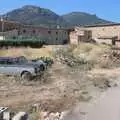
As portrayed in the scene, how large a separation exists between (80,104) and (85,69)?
718 inches

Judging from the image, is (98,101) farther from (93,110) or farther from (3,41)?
(3,41)

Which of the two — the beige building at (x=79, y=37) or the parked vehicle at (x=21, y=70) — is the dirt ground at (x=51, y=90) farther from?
the beige building at (x=79, y=37)

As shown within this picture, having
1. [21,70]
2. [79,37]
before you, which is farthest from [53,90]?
[79,37]

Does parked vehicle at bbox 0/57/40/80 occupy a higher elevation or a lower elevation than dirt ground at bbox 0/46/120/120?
higher

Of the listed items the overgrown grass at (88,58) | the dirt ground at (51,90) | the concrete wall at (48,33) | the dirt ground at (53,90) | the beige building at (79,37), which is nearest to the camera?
the dirt ground at (53,90)

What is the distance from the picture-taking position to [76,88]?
25219mm

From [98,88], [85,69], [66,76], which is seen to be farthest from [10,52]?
[98,88]

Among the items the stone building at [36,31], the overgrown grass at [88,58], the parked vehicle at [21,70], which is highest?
the stone building at [36,31]

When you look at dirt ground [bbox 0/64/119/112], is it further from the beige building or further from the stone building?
the stone building

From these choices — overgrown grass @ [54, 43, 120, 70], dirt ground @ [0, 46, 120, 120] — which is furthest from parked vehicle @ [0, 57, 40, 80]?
overgrown grass @ [54, 43, 120, 70]

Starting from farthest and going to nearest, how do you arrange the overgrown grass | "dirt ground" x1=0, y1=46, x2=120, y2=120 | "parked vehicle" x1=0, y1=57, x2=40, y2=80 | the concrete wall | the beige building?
the concrete wall
the beige building
the overgrown grass
"parked vehicle" x1=0, y1=57, x2=40, y2=80
"dirt ground" x1=0, y1=46, x2=120, y2=120

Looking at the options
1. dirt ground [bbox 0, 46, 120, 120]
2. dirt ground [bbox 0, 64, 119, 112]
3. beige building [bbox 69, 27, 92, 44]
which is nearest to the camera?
dirt ground [bbox 0, 46, 120, 120]

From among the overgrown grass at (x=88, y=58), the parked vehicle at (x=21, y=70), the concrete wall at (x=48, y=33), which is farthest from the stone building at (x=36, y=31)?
the parked vehicle at (x=21, y=70)

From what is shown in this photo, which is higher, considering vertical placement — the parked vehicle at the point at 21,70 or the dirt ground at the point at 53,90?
the parked vehicle at the point at 21,70
